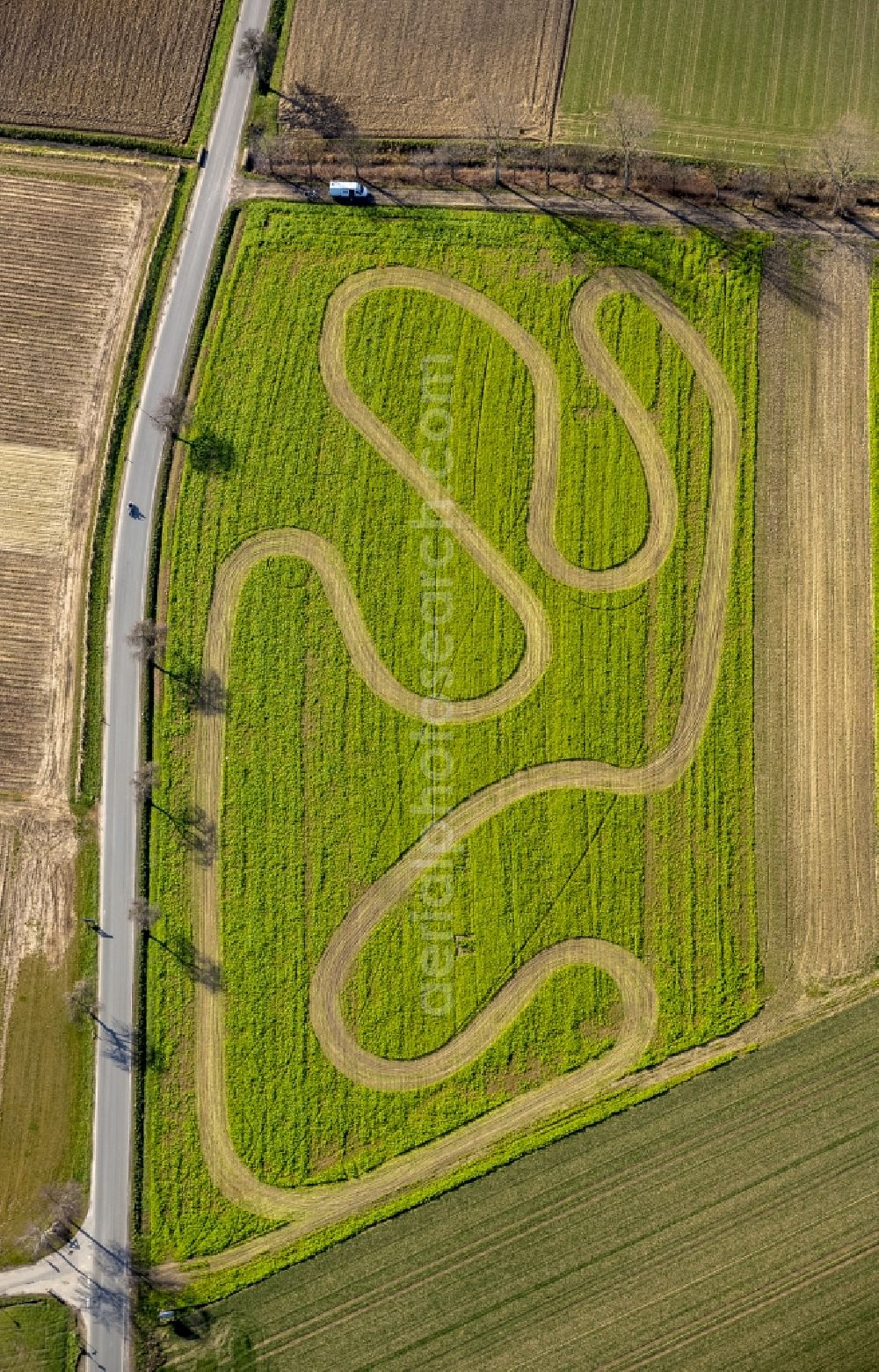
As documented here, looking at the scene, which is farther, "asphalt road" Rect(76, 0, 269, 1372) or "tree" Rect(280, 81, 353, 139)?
"tree" Rect(280, 81, 353, 139)

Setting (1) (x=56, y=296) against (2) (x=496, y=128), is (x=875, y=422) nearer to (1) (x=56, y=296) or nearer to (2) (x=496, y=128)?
Result: (2) (x=496, y=128)

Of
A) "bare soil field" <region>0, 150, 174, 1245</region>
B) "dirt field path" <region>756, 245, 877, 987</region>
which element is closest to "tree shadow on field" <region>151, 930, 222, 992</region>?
"bare soil field" <region>0, 150, 174, 1245</region>

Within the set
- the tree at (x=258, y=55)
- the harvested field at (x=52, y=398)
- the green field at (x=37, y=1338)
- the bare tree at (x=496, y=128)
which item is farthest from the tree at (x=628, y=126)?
the green field at (x=37, y=1338)

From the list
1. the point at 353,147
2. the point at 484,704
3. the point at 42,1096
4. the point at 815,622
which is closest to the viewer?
the point at 42,1096

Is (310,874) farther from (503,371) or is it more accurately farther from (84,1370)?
(503,371)

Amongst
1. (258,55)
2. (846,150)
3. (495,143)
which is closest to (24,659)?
(258,55)

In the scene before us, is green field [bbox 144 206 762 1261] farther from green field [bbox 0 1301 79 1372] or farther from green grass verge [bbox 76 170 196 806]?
green field [bbox 0 1301 79 1372]
